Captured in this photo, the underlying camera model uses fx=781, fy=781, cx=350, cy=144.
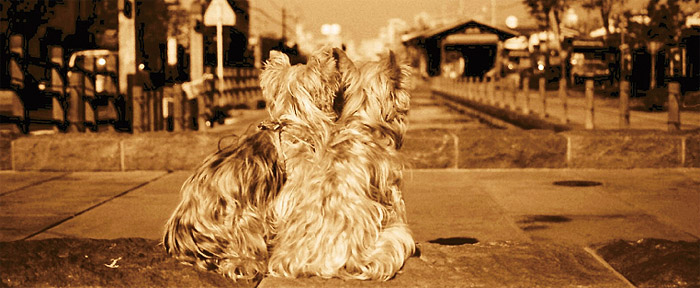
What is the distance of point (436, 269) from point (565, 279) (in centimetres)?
45

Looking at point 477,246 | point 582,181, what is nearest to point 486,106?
point 582,181

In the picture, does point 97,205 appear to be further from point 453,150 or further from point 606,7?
point 606,7

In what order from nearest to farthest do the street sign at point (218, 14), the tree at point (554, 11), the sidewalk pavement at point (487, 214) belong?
the sidewalk pavement at point (487, 214) < the street sign at point (218, 14) < the tree at point (554, 11)

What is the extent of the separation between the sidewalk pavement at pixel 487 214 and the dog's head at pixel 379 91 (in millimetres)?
630

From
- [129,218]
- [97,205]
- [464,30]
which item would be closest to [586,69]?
[464,30]

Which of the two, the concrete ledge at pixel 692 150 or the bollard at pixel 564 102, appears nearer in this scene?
the concrete ledge at pixel 692 150

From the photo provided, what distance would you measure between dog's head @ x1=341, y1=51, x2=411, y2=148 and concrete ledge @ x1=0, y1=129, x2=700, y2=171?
231 inches

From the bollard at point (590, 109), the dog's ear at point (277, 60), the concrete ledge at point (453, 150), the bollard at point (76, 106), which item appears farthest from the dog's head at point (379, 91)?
the bollard at point (590, 109)

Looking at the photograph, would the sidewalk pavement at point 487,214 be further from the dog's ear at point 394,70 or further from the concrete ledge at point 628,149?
the dog's ear at point 394,70

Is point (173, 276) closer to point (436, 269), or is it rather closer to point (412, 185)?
point (436, 269)

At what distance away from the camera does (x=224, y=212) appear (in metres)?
2.30

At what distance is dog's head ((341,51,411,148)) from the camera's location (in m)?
2.23

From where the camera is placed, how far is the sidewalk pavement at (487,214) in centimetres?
286

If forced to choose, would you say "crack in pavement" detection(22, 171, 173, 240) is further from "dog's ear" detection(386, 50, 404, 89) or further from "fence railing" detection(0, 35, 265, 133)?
"dog's ear" detection(386, 50, 404, 89)
